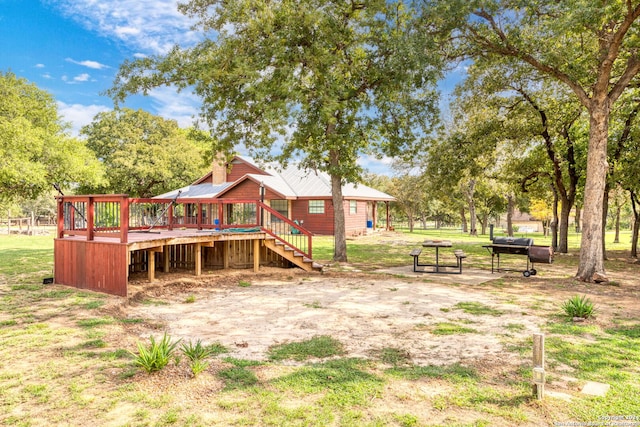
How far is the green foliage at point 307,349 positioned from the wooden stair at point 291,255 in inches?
250

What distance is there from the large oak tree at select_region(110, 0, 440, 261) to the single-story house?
12.1m

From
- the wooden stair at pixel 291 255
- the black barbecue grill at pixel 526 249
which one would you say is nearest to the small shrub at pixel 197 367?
the wooden stair at pixel 291 255

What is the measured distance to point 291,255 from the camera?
1208 centimetres

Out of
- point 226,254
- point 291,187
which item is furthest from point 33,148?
point 291,187

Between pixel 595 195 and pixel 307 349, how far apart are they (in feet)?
32.5

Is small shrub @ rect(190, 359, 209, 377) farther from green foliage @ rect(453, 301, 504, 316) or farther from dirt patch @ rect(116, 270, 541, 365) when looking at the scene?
green foliage @ rect(453, 301, 504, 316)

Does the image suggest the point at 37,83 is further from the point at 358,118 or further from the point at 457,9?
the point at 457,9

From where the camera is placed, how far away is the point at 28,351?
191 inches

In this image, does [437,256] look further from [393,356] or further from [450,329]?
[393,356]

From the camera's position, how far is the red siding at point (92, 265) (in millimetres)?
8164

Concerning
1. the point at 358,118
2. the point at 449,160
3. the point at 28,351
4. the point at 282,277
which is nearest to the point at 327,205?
the point at 449,160

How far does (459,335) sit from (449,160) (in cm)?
1247

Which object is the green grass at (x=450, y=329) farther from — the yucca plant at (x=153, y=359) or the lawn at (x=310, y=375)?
the yucca plant at (x=153, y=359)

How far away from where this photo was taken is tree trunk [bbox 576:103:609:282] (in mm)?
10844
